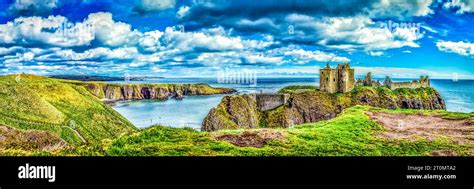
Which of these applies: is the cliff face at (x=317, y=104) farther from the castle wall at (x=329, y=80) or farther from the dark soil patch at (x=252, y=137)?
the dark soil patch at (x=252, y=137)

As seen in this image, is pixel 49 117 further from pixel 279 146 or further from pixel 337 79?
pixel 337 79

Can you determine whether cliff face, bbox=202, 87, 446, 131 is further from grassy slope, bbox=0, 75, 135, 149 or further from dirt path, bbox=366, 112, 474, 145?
grassy slope, bbox=0, 75, 135, 149

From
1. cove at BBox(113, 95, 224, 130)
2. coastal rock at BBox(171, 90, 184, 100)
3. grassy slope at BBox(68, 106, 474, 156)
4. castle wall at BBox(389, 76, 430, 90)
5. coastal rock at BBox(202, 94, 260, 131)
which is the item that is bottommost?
coastal rock at BBox(202, 94, 260, 131)

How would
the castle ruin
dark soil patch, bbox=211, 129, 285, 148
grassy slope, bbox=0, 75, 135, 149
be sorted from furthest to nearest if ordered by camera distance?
the castle ruin
grassy slope, bbox=0, 75, 135, 149
dark soil patch, bbox=211, 129, 285, 148

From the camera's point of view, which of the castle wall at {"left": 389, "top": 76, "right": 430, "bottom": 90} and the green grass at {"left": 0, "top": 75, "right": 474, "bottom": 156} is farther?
the castle wall at {"left": 389, "top": 76, "right": 430, "bottom": 90}

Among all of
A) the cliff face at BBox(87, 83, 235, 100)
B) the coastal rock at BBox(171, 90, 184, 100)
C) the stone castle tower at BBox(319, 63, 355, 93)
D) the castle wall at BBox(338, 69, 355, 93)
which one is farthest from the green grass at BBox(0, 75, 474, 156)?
the castle wall at BBox(338, 69, 355, 93)

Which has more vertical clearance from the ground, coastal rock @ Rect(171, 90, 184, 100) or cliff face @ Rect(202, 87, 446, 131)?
coastal rock @ Rect(171, 90, 184, 100)
